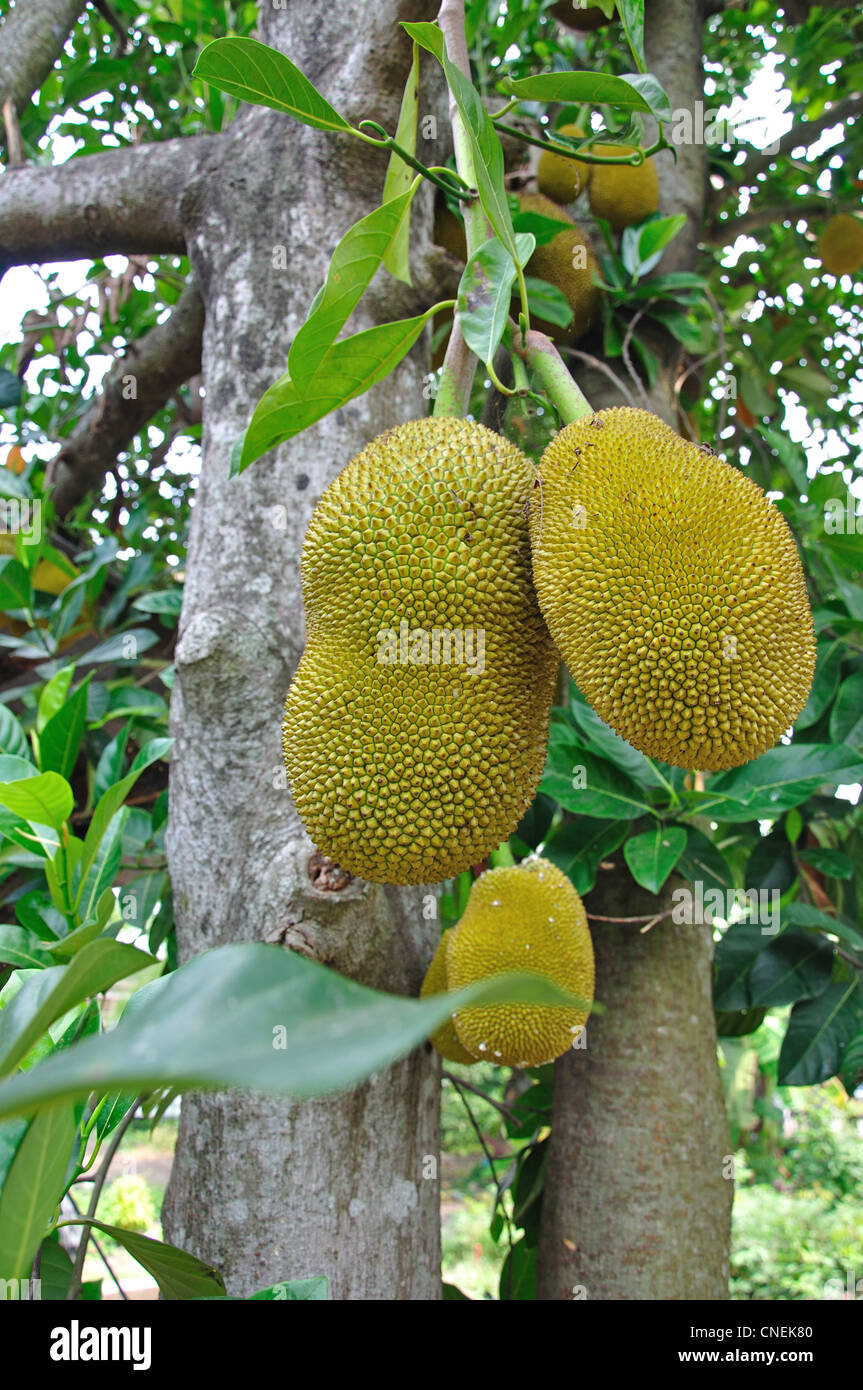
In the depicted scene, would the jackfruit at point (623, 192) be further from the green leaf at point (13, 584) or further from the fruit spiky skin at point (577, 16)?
the green leaf at point (13, 584)

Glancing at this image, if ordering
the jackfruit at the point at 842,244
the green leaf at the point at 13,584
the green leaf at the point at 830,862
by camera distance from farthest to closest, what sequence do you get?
the jackfruit at the point at 842,244 → the green leaf at the point at 13,584 → the green leaf at the point at 830,862

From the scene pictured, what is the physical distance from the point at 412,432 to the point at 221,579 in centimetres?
38

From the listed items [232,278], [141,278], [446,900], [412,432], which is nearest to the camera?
[412,432]

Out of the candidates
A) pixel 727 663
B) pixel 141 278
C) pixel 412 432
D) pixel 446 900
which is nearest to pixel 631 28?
pixel 412 432

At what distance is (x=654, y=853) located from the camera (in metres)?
1.13

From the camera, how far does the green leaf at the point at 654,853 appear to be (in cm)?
110

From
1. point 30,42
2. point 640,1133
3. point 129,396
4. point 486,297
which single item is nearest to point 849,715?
point 640,1133

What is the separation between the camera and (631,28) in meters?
Result: 0.74

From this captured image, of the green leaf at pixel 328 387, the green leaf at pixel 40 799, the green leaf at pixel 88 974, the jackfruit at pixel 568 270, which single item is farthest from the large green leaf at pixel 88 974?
the jackfruit at pixel 568 270

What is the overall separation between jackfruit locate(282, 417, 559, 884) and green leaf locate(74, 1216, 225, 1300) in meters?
0.30

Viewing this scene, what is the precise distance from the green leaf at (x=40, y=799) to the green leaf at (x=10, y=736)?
0.76ft

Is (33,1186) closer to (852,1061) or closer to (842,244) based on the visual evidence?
(852,1061)

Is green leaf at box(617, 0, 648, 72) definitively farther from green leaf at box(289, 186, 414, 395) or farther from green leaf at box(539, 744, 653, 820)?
green leaf at box(539, 744, 653, 820)

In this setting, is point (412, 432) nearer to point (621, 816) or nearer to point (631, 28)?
point (631, 28)
